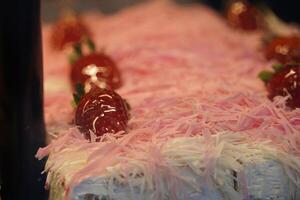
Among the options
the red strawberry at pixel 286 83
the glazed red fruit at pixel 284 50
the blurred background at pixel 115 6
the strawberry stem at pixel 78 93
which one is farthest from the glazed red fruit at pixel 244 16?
the strawberry stem at pixel 78 93

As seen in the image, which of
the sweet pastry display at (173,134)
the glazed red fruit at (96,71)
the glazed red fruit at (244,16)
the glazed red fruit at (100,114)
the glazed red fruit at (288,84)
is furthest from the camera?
the glazed red fruit at (244,16)

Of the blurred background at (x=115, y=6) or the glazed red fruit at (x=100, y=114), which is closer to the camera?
the glazed red fruit at (x=100, y=114)

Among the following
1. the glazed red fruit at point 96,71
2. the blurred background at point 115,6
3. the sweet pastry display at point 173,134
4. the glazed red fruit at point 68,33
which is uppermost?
the blurred background at point 115,6

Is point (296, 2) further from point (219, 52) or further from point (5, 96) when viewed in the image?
point (5, 96)

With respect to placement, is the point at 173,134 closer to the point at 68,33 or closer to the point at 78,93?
the point at 78,93

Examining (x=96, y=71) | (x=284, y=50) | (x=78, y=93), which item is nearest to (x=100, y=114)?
(x=78, y=93)

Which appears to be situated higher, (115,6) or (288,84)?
(115,6)

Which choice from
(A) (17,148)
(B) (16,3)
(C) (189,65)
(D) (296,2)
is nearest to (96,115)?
(A) (17,148)

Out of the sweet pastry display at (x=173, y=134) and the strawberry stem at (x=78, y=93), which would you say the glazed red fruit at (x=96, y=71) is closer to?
the sweet pastry display at (x=173, y=134)
